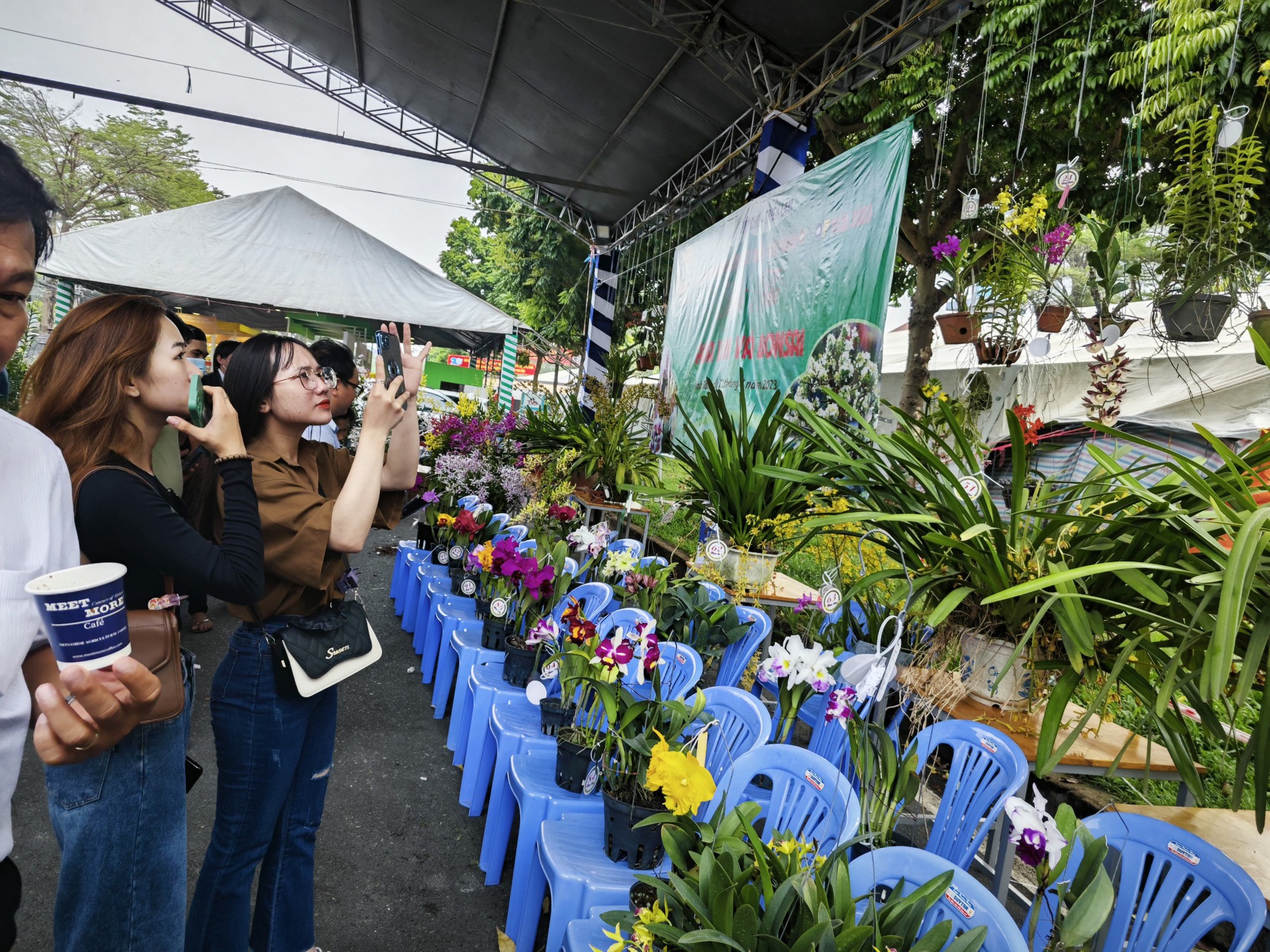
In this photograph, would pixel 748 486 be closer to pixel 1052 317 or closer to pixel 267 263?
pixel 1052 317

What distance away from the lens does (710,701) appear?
1913 mm

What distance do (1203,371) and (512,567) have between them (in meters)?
6.88

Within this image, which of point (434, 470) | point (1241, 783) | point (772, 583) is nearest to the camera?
point (1241, 783)

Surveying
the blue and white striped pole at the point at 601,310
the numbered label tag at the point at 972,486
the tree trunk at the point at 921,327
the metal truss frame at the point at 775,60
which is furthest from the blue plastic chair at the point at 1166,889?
the blue and white striped pole at the point at 601,310

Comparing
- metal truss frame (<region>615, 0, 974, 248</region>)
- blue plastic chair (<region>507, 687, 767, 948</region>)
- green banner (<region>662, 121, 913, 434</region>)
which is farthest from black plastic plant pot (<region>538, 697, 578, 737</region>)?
metal truss frame (<region>615, 0, 974, 248</region>)

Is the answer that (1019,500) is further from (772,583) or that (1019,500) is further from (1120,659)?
(772,583)

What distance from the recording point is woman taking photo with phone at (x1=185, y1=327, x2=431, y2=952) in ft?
4.50

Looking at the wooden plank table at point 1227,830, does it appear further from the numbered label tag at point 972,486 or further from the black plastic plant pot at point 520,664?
the black plastic plant pot at point 520,664

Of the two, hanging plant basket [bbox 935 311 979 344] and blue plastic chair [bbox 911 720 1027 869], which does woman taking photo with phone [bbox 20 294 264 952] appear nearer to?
blue plastic chair [bbox 911 720 1027 869]

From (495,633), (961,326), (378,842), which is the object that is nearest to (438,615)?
(495,633)

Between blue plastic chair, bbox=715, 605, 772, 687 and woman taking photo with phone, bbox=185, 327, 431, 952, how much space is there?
4.92 feet

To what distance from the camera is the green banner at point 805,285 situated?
3389 mm

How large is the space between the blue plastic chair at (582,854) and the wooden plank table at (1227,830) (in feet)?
2.80

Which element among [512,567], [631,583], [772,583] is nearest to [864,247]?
[772,583]
